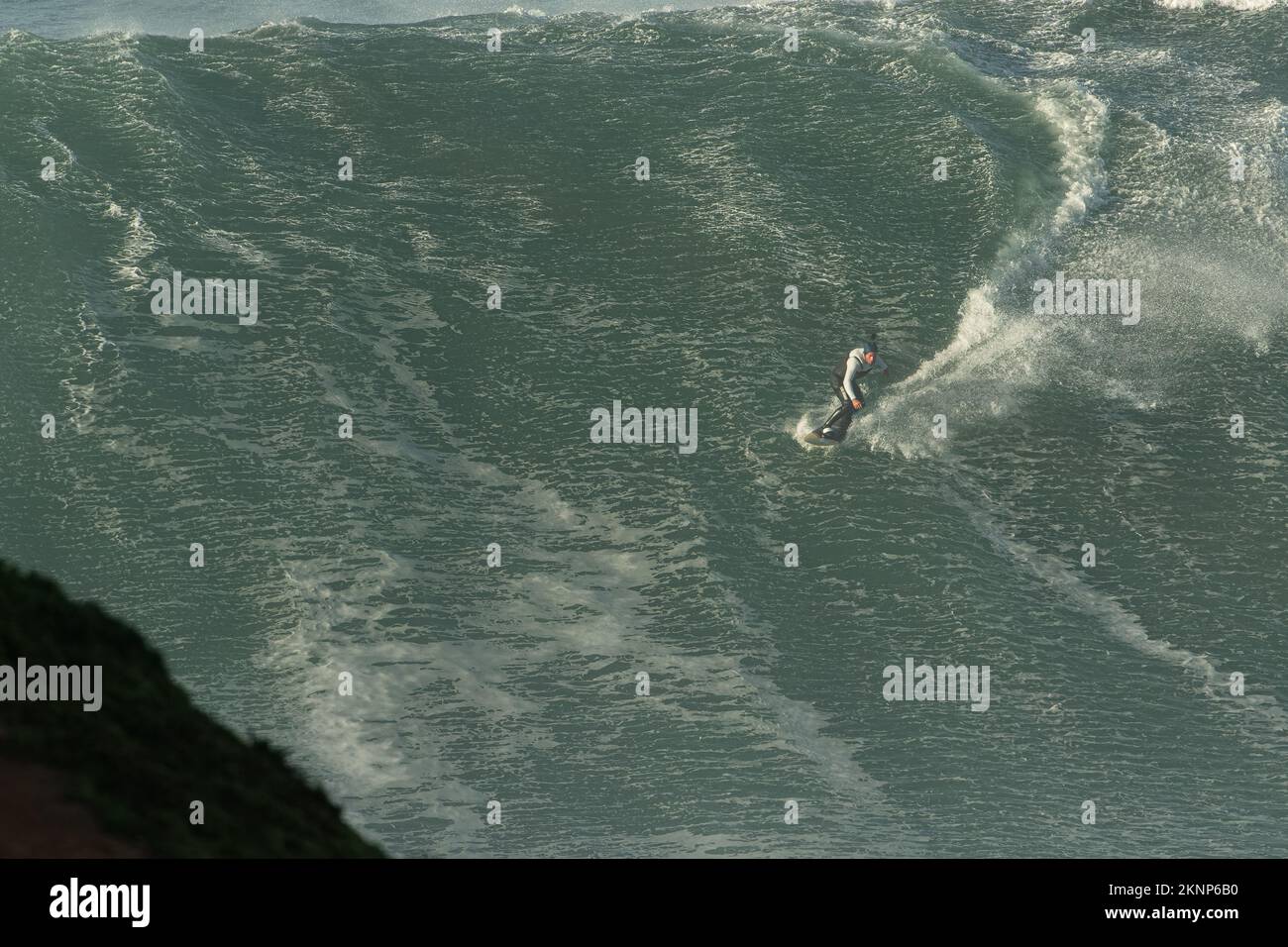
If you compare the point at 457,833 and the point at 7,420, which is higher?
the point at 7,420

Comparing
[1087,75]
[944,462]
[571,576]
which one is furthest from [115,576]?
[1087,75]

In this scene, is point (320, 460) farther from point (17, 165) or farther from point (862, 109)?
point (862, 109)

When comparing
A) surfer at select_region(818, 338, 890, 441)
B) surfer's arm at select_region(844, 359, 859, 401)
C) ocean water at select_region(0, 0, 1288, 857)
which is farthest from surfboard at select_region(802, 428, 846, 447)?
surfer's arm at select_region(844, 359, 859, 401)

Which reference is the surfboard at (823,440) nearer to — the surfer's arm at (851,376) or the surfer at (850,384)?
the surfer at (850,384)

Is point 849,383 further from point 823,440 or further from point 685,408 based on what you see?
point 685,408

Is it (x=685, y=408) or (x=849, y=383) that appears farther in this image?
(x=685, y=408)

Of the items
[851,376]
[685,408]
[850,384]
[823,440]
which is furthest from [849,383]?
[685,408]

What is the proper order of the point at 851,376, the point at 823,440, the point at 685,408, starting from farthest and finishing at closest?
the point at 685,408 → the point at 823,440 → the point at 851,376
